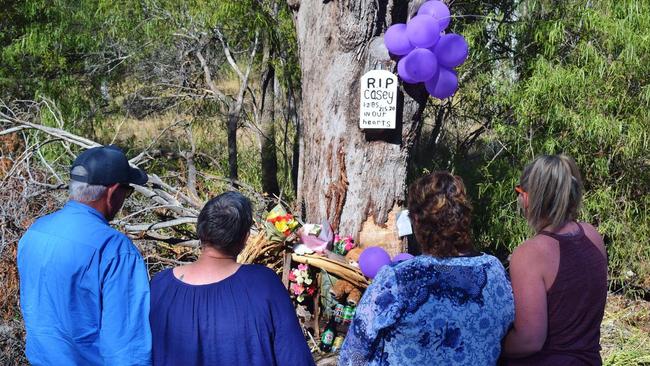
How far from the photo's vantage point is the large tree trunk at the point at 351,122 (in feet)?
15.7

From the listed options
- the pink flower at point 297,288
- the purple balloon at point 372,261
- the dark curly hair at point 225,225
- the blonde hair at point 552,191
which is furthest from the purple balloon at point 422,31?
the dark curly hair at point 225,225

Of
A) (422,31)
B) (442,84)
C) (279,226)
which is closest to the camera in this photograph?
(279,226)

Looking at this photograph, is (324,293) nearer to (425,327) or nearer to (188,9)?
(425,327)

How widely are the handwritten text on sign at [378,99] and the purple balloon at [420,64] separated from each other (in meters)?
0.16

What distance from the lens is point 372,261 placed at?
13.6ft

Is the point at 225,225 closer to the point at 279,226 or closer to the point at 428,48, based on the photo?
the point at 279,226

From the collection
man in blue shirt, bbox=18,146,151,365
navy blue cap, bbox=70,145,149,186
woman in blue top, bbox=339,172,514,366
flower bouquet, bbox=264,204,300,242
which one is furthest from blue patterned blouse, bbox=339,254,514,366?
flower bouquet, bbox=264,204,300,242

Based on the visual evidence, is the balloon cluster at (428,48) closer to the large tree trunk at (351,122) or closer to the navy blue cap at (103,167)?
the large tree trunk at (351,122)

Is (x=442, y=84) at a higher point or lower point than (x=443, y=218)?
higher

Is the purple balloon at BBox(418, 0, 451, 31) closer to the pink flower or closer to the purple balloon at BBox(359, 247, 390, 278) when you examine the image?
the purple balloon at BBox(359, 247, 390, 278)

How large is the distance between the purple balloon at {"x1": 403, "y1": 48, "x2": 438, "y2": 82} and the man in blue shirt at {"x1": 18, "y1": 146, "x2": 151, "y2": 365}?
8.16 ft

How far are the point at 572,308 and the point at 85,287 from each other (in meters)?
1.60

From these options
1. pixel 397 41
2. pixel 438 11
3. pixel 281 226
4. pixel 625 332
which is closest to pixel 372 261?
pixel 281 226

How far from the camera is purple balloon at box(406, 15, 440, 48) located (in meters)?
4.54
